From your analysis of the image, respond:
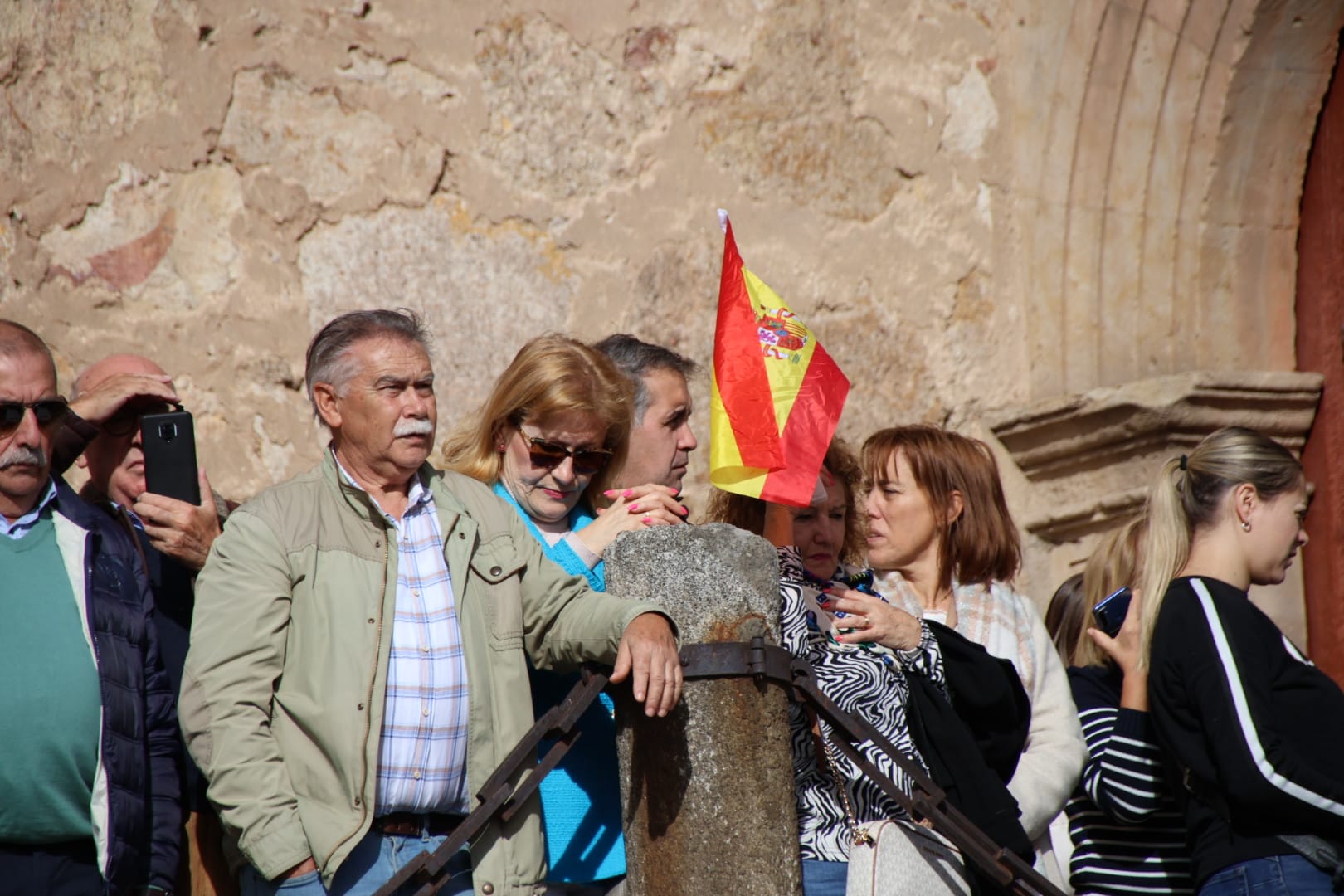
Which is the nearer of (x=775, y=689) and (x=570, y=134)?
(x=775, y=689)

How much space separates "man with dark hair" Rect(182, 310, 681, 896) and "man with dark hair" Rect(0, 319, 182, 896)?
0.20 meters

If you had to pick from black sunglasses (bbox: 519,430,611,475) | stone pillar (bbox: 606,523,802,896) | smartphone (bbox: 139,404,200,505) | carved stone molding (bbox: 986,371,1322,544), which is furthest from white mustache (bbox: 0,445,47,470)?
carved stone molding (bbox: 986,371,1322,544)

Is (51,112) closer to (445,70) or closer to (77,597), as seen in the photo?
(445,70)

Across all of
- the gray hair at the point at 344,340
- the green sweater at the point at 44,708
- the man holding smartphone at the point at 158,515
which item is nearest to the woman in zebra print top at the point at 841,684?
the gray hair at the point at 344,340

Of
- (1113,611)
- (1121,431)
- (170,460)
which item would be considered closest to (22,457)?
(170,460)

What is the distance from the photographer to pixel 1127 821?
333cm

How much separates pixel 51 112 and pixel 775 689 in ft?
9.28

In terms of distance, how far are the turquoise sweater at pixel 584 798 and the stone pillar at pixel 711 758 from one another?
17 centimetres

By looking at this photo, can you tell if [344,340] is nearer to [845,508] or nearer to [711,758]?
[711,758]

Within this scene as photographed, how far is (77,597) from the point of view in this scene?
9.48 ft

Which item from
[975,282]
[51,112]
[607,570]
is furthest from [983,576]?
[51,112]

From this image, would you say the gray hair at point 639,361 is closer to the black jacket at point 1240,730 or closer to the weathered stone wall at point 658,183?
the weathered stone wall at point 658,183

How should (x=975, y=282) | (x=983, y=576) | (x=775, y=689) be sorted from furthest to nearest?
(x=975, y=282) < (x=983, y=576) < (x=775, y=689)

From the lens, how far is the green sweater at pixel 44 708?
271 centimetres
